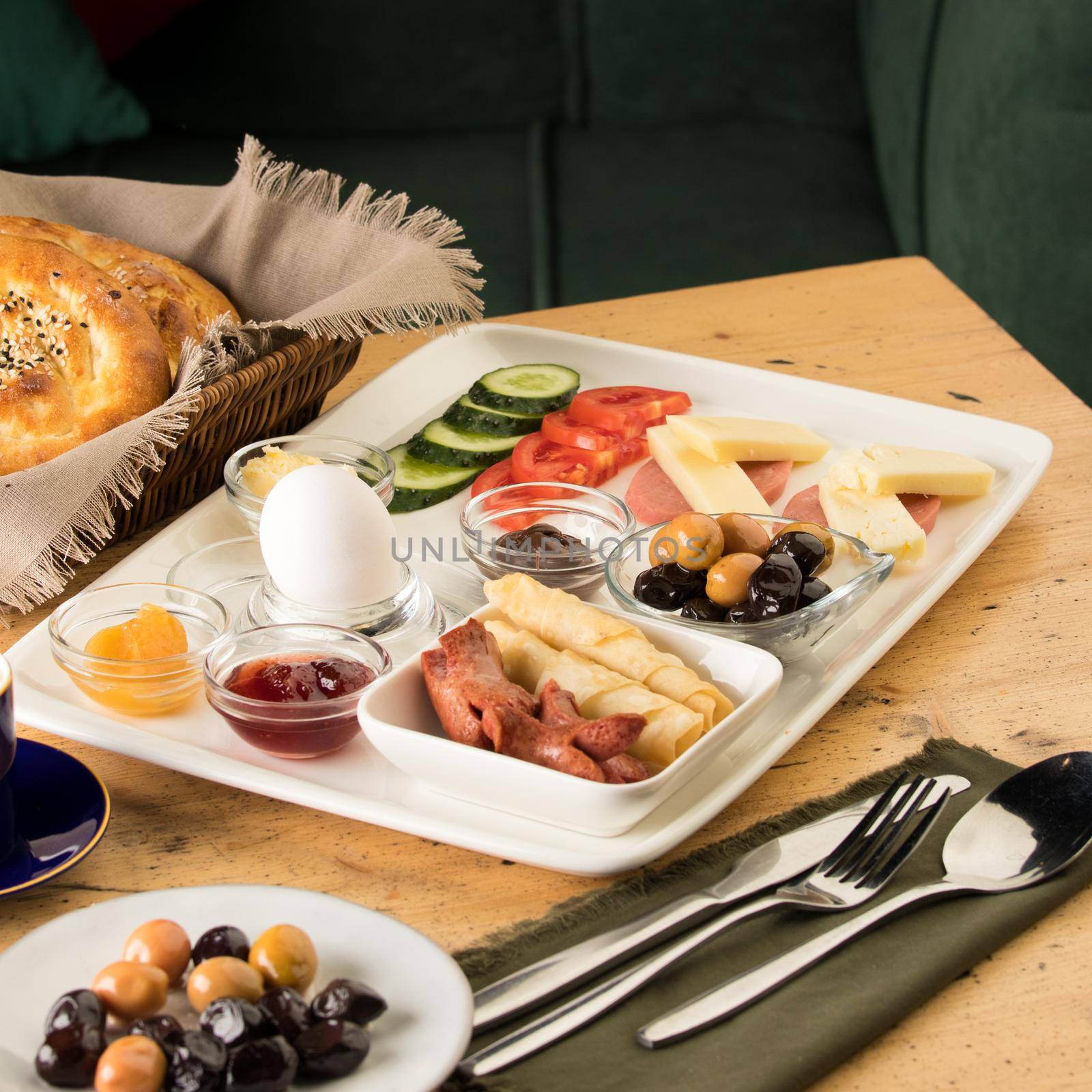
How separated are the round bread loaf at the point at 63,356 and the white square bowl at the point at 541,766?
0.62 metres

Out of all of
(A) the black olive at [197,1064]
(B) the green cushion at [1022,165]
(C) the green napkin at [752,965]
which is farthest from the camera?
(B) the green cushion at [1022,165]

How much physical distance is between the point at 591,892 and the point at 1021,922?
332 mm

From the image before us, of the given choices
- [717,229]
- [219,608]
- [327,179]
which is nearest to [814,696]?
[219,608]

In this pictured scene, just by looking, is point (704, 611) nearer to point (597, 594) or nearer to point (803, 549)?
point (803, 549)

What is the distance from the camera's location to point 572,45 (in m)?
3.72

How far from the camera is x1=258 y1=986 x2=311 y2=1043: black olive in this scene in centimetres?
77

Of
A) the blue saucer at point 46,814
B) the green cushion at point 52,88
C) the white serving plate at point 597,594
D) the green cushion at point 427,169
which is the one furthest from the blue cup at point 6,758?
the green cushion at point 52,88

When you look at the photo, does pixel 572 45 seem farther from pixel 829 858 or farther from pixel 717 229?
pixel 829 858

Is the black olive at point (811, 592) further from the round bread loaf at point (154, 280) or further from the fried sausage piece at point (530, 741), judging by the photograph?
the round bread loaf at point (154, 280)

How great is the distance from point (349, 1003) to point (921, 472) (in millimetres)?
1084

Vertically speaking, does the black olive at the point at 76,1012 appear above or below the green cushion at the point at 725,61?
below

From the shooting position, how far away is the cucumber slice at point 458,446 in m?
1.78

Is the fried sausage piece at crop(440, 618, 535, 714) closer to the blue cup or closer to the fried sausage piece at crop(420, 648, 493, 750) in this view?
the fried sausage piece at crop(420, 648, 493, 750)

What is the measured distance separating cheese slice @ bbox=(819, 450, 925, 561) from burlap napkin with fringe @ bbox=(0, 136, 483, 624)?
1.93ft
